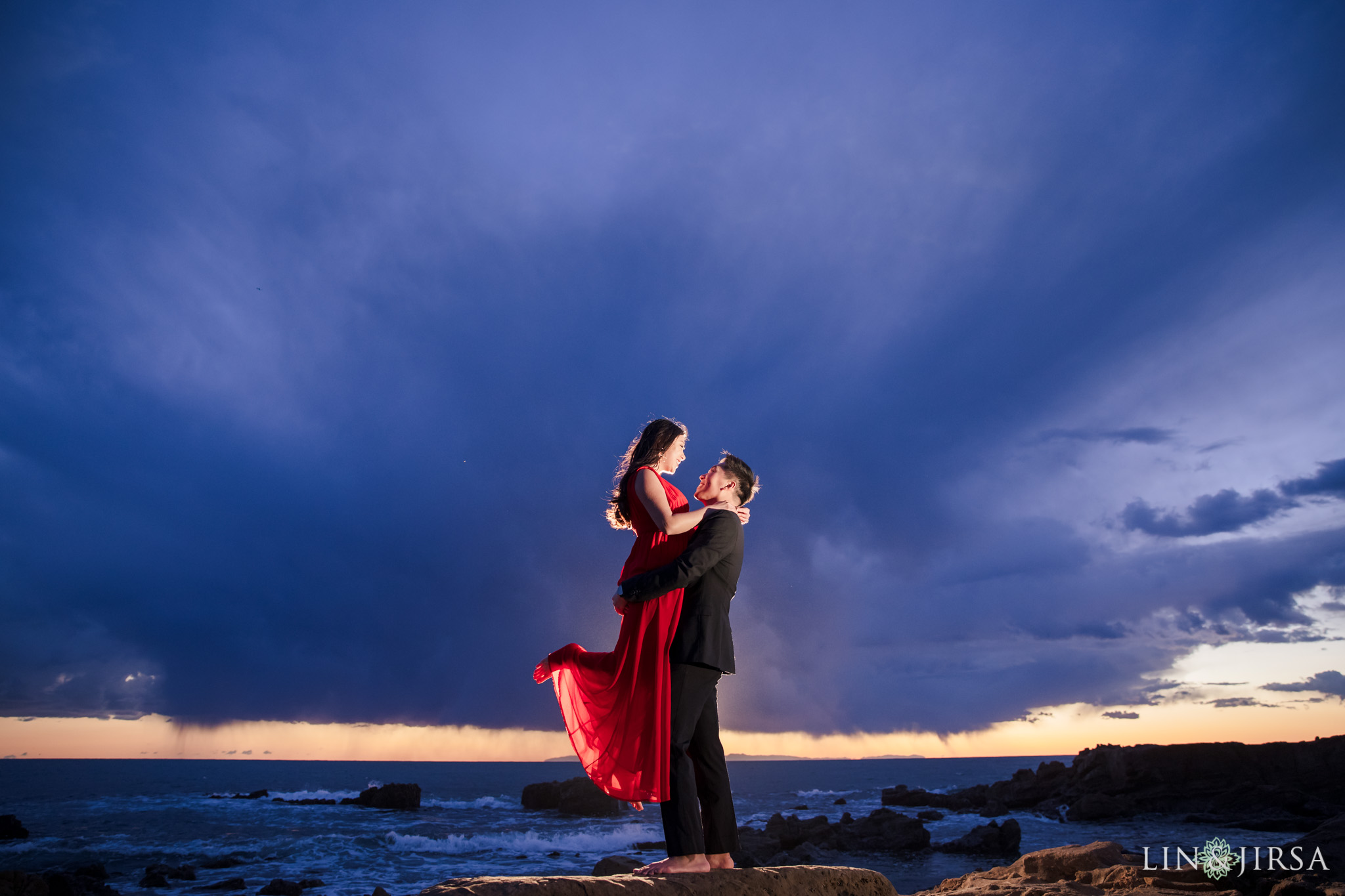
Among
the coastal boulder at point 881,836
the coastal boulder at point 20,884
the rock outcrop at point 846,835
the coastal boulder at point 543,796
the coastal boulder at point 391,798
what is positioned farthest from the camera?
the coastal boulder at point 543,796

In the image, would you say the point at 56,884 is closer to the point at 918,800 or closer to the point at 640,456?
the point at 640,456

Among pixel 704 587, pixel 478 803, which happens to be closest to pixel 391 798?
pixel 478 803

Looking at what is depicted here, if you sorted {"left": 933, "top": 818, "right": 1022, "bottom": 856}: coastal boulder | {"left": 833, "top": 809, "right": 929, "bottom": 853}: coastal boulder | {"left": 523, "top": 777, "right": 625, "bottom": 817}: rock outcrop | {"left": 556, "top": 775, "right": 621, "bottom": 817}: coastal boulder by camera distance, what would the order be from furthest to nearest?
{"left": 523, "top": 777, "right": 625, "bottom": 817}: rock outcrop, {"left": 556, "top": 775, "right": 621, "bottom": 817}: coastal boulder, {"left": 833, "top": 809, "right": 929, "bottom": 853}: coastal boulder, {"left": 933, "top": 818, "right": 1022, "bottom": 856}: coastal boulder

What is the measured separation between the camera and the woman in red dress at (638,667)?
333 cm

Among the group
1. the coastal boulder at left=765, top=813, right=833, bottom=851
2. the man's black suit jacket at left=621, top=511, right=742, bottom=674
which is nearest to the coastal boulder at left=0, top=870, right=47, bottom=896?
the man's black suit jacket at left=621, top=511, right=742, bottom=674

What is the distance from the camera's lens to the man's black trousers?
3.28m

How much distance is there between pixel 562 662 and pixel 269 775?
117m

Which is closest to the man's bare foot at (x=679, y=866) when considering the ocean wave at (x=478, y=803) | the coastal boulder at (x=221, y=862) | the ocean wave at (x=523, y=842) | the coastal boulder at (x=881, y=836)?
the coastal boulder at (x=881, y=836)

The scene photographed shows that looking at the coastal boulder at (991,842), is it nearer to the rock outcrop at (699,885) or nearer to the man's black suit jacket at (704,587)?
the rock outcrop at (699,885)

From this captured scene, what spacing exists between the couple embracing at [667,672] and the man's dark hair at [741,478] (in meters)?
0.14

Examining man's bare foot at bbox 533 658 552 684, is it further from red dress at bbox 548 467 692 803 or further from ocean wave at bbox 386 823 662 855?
ocean wave at bbox 386 823 662 855

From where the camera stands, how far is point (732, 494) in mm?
3887

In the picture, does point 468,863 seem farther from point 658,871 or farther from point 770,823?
point 658,871

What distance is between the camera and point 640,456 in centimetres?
379
